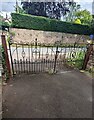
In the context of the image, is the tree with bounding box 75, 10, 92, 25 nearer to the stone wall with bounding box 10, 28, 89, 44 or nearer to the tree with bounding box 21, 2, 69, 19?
the tree with bounding box 21, 2, 69, 19

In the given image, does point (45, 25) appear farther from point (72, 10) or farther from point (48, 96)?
point (48, 96)

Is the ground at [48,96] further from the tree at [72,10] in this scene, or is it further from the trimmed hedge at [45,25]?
the tree at [72,10]

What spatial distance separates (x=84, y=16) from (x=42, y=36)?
7.22 m

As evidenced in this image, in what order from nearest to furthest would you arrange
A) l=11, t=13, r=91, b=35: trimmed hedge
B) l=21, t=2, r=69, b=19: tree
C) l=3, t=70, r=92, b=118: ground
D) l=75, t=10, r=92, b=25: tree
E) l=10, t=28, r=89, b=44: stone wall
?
l=3, t=70, r=92, b=118: ground → l=10, t=28, r=89, b=44: stone wall → l=11, t=13, r=91, b=35: trimmed hedge → l=75, t=10, r=92, b=25: tree → l=21, t=2, r=69, b=19: tree

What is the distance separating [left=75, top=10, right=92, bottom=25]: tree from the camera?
64.6ft

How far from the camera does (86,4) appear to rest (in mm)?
21078

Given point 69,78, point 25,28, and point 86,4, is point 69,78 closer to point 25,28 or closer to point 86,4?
point 25,28

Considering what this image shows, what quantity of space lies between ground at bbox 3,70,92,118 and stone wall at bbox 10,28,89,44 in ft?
32.0

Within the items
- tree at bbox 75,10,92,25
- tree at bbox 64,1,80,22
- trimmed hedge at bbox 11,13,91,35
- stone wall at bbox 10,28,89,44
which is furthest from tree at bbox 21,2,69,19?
stone wall at bbox 10,28,89,44

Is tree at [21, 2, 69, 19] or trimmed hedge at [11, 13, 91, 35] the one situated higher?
tree at [21, 2, 69, 19]

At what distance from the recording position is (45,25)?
17.8m

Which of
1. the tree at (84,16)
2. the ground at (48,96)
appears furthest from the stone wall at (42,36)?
the ground at (48,96)

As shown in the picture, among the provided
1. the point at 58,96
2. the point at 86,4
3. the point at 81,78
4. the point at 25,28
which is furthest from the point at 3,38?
the point at 86,4

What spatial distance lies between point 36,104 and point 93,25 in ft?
55.6
